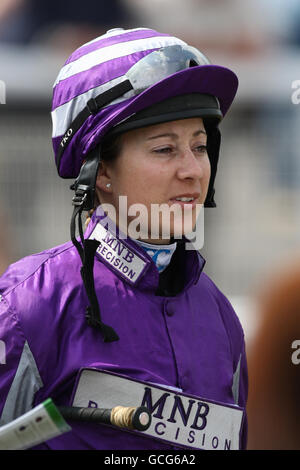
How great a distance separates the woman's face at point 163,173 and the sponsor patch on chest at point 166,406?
47 centimetres

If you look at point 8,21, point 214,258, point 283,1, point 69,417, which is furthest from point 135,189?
point 283,1

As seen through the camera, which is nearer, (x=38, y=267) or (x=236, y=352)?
(x=38, y=267)

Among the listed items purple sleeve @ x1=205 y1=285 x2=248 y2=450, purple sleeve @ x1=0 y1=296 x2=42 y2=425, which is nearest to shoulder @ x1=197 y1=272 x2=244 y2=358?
purple sleeve @ x1=205 y1=285 x2=248 y2=450

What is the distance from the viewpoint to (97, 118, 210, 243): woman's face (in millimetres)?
2178

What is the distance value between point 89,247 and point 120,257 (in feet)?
0.37

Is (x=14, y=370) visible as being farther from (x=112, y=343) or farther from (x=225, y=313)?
(x=225, y=313)

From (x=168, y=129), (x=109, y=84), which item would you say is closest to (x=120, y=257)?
(x=168, y=129)

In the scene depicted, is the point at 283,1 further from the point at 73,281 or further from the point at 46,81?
the point at 73,281

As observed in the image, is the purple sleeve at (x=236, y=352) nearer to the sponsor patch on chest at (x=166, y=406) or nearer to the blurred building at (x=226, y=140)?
the sponsor patch on chest at (x=166, y=406)

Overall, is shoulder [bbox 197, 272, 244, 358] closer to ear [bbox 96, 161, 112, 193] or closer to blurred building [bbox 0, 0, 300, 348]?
ear [bbox 96, 161, 112, 193]

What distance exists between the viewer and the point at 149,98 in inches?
83.7

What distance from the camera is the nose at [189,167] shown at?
2172mm

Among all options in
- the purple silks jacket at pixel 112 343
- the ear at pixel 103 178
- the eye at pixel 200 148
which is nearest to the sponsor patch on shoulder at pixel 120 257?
the purple silks jacket at pixel 112 343

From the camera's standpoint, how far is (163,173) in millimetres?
2170
